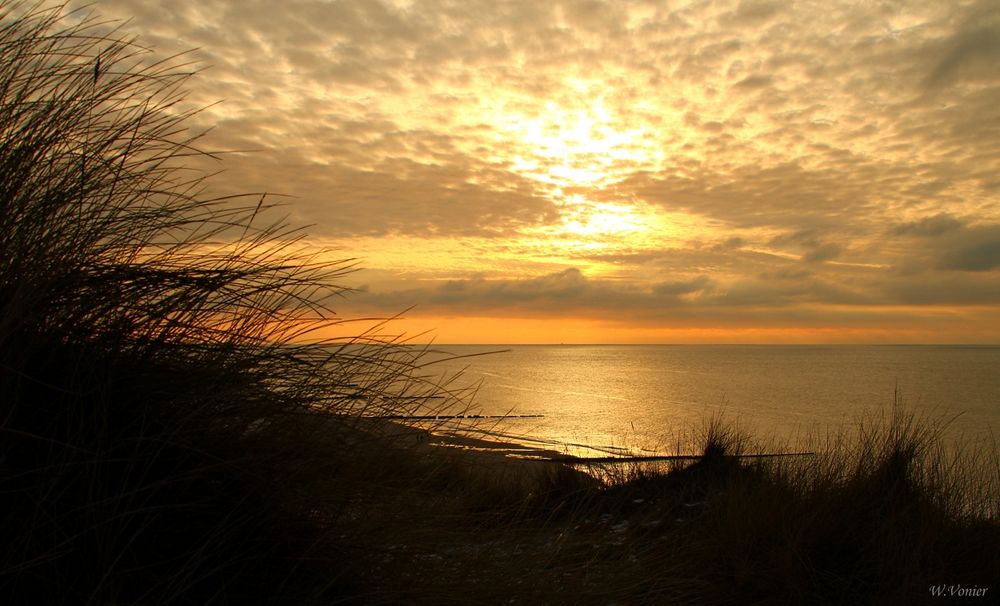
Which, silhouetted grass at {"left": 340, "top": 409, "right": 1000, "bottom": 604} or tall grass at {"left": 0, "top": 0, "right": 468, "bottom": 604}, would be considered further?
silhouetted grass at {"left": 340, "top": 409, "right": 1000, "bottom": 604}

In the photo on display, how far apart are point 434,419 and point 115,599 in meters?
1.71

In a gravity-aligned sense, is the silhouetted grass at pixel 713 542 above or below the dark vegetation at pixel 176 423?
below

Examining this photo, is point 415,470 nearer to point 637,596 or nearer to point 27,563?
point 637,596

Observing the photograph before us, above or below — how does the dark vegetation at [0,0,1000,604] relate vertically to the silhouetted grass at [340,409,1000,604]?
above

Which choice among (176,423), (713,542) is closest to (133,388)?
(176,423)

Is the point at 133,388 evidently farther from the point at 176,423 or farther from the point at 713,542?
the point at 713,542

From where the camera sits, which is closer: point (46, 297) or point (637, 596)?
point (46, 297)

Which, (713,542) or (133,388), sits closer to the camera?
(133,388)

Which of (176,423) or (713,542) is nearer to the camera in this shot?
(176,423)

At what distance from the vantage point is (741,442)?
9820 mm

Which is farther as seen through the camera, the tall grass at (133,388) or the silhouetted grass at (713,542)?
the silhouetted grass at (713,542)

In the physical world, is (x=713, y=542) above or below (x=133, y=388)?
below

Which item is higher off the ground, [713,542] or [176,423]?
[176,423]

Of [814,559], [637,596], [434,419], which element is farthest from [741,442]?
[434,419]
